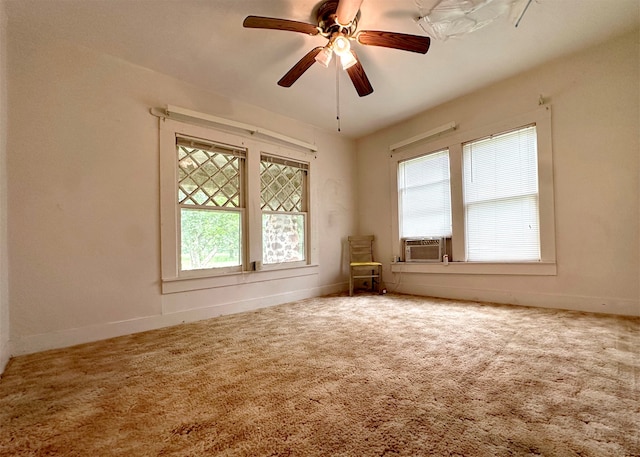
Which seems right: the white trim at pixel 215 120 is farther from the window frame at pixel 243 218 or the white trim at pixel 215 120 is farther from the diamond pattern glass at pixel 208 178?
the diamond pattern glass at pixel 208 178

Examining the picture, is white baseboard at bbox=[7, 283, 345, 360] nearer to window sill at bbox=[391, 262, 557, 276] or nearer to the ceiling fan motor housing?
window sill at bbox=[391, 262, 557, 276]

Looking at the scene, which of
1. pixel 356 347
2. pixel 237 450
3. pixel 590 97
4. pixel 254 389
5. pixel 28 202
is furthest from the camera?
pixel 590 97

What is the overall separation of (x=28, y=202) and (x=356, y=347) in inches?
103

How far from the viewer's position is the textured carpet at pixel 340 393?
0.94m

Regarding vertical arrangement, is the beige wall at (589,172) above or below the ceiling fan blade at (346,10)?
below

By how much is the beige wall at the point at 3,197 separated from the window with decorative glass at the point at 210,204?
3.71ft

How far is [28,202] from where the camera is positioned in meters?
1.95

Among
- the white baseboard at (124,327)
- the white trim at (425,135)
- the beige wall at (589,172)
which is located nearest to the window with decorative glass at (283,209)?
the white baseboard at (124,327)

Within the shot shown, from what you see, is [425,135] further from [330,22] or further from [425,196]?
[330,22]

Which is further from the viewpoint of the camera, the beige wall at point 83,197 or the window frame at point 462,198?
the window frame at point 462,198

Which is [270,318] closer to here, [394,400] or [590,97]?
[394,400]

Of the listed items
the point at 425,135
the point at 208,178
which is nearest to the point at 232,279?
the point at 208,178

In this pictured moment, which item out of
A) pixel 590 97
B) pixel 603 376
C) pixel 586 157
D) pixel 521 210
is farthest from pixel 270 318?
pixel 590 97

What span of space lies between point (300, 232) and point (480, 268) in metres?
2.28
